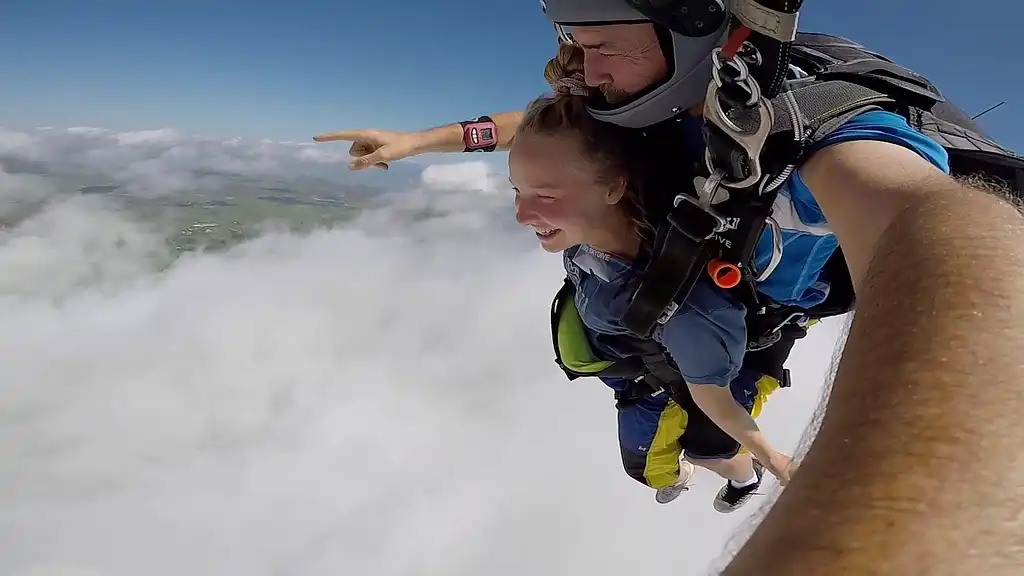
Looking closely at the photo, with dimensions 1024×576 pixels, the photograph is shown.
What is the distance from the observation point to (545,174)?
1.58m

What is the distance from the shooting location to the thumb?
1.78 metres

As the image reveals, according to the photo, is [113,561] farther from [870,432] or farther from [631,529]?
[870,432]

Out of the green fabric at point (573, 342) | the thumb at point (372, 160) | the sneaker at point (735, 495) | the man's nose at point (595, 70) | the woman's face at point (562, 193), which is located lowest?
the sneaker at point (735, 495)

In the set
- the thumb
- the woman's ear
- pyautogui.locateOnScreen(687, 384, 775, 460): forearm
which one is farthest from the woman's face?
pyautogui.locateOnScreen(687, 384, 775, 460): forearm

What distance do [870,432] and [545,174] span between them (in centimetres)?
123

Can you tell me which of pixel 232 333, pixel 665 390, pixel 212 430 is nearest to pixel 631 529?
pixel 665 390

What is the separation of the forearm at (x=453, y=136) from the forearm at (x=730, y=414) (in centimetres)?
102

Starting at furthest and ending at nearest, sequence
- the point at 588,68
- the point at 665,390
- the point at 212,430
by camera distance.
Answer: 1. the point at 212,430
2. the point at 665,390
3. the point at 588,68

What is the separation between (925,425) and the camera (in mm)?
416

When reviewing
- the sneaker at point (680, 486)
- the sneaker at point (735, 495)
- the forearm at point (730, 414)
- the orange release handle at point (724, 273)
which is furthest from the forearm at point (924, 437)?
the sneaker at point (735, 495)

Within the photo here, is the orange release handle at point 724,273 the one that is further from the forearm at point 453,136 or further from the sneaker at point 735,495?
the sneaker at point 735,495

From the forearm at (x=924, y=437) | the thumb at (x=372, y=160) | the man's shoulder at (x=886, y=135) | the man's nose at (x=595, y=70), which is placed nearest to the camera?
the forearm at (x=924, y=437)

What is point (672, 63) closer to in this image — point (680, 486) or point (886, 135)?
point (886, 135)

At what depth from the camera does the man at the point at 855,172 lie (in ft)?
1.77
